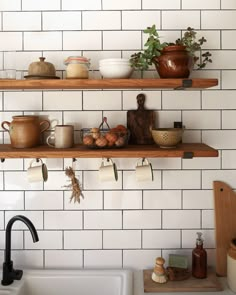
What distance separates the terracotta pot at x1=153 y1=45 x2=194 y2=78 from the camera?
1.44 meters

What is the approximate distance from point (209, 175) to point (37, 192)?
84cm

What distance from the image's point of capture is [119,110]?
5.63 ft

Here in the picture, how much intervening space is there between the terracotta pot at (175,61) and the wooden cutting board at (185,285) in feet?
3.00

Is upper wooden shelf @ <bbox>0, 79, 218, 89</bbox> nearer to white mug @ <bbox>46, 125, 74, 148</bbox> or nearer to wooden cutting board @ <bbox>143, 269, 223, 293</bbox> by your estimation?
white mug @ <bbox>46, 125, 74, 148</bbox>

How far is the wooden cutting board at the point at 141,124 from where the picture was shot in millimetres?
1684

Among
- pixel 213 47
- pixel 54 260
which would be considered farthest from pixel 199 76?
pixel 54 260

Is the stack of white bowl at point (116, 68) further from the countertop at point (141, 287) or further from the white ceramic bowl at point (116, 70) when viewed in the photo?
the countertop at point (141, 287)

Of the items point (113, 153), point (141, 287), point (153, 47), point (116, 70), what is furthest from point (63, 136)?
point (141, 287)

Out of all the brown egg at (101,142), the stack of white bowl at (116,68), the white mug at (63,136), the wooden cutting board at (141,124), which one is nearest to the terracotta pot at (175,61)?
the stack of white bowl at (116,68)

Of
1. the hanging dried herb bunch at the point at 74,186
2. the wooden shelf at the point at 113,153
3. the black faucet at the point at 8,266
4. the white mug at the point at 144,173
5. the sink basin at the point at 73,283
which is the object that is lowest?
the sink basin at the point at 73,283

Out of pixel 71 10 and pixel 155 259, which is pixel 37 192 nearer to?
pixel 155 259

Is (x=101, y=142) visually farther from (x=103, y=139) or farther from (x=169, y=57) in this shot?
(x=169, y=57)

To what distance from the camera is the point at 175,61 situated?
1.44m

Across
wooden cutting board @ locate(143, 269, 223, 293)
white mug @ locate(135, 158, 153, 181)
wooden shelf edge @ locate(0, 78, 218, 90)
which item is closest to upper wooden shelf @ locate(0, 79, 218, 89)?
wooden shelf edge @ locate(0, 78, 218, 90)
